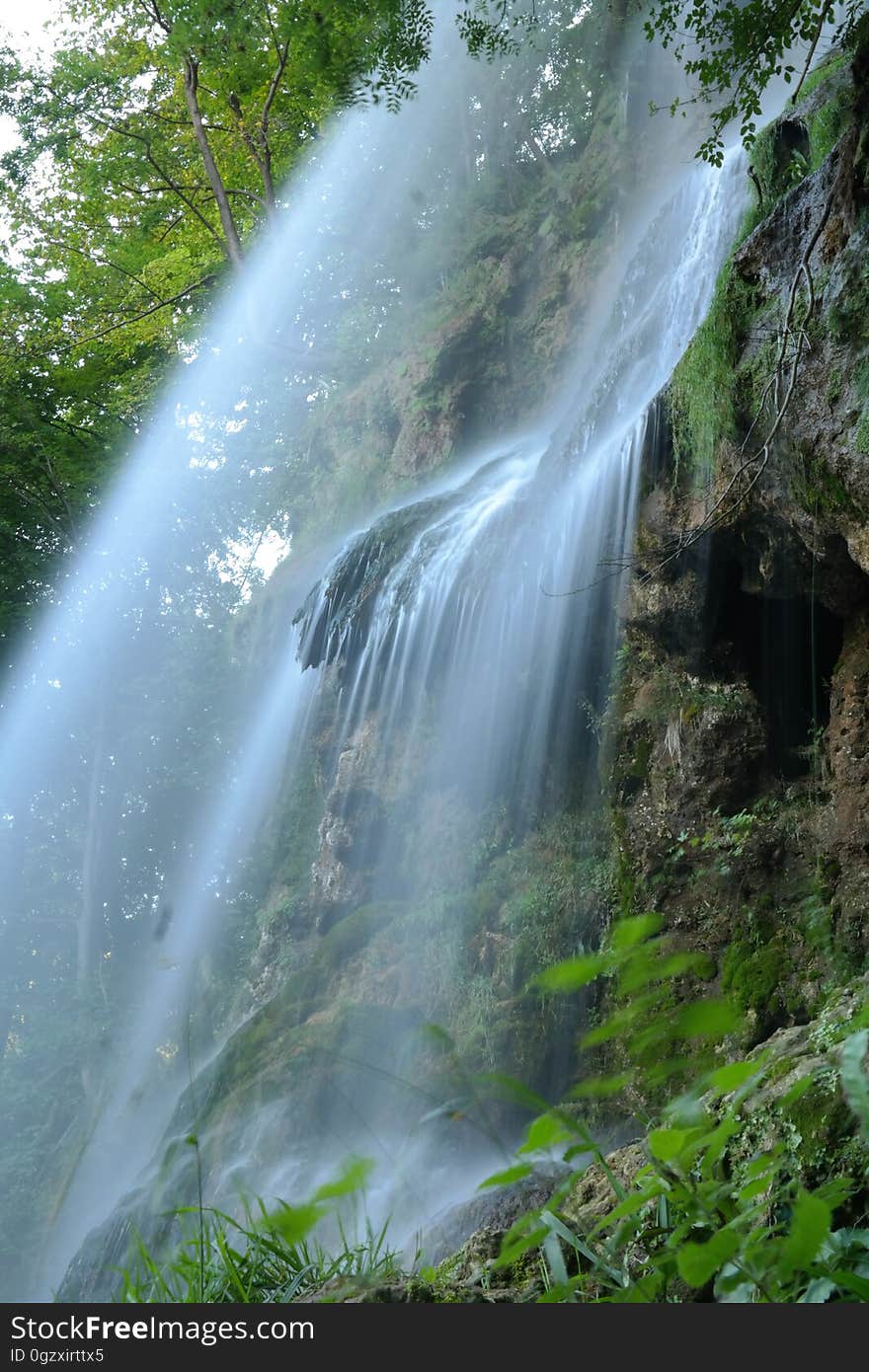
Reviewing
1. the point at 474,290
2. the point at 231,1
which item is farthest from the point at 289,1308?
the point at 474,290

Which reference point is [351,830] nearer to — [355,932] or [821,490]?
Result: [355,932]

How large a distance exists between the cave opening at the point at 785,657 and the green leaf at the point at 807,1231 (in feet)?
20.3

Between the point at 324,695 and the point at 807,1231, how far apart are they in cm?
1333

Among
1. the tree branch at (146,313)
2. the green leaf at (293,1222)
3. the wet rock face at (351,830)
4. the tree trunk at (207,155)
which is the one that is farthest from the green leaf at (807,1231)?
the tree branch at (146,313)

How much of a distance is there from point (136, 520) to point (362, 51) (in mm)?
14649

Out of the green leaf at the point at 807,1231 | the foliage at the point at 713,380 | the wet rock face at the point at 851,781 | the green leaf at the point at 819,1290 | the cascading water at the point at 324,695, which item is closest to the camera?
the green leaf at the point at 807,1231

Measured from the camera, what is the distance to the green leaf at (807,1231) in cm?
98

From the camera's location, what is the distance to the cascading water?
29.8 feet

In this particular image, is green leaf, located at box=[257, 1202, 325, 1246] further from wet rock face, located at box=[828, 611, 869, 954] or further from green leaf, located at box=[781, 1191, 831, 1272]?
wet rock face, located at box=[828, 611, 869, 954]

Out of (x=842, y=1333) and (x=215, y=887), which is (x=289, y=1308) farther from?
(x=215, y=887)

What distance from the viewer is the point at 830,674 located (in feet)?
23.0

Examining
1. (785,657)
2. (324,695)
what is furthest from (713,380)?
(324,695)

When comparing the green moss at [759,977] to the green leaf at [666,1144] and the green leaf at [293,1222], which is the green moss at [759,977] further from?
the green leaf at [293,1222]

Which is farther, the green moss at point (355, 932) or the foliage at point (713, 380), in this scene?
the green moss at point (355, 932)
